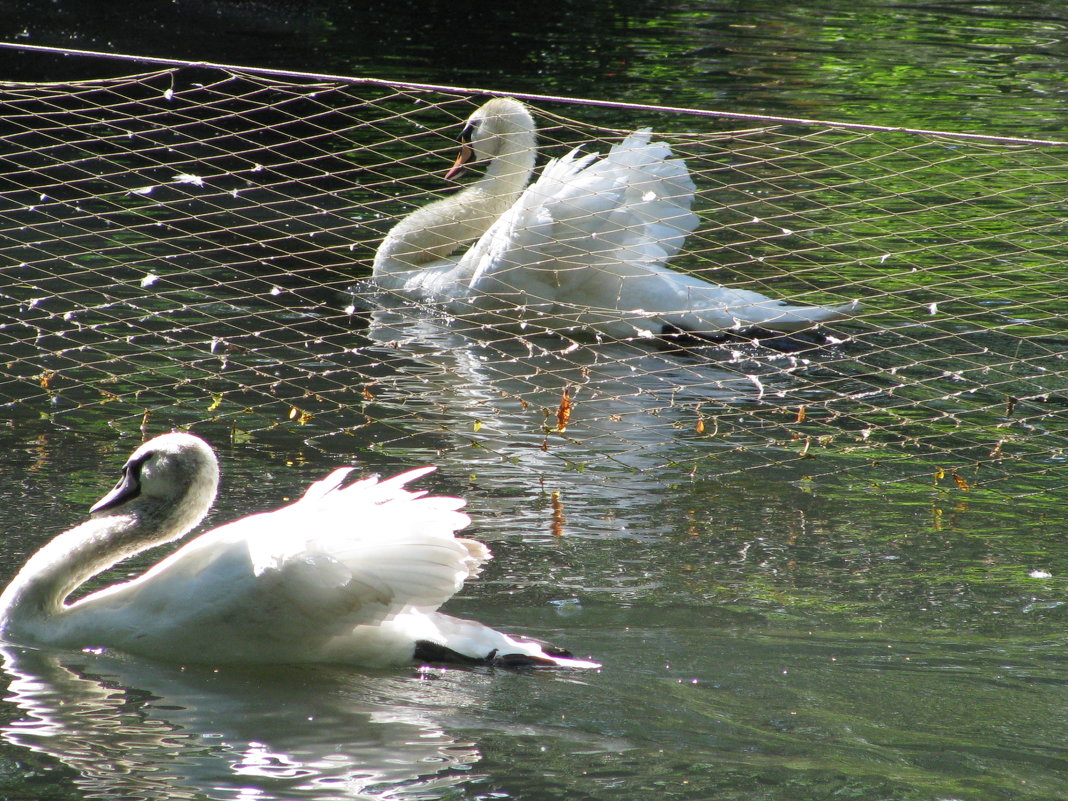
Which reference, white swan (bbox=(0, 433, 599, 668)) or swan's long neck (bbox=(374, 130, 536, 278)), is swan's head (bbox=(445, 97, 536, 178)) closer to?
swan's long neck (bbox=(374, 130, 536, 278))

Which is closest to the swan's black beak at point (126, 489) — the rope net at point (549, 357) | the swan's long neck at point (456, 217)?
the rope net at point (549, 357)

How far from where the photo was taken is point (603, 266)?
326 inches

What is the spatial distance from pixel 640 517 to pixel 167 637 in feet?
7.11

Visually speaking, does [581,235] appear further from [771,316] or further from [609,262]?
[771,316]

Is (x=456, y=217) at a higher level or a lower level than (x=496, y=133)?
lower

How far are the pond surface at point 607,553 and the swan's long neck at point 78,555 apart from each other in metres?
0.13

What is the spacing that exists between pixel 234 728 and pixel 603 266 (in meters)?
4.69

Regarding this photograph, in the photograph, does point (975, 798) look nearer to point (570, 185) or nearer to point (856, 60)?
point (570, 185)

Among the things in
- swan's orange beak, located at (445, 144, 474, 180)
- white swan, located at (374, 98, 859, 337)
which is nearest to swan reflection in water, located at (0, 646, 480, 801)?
white swan, located at (374, 98, 859, 337)

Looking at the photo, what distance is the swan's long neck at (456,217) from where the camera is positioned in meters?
9.38

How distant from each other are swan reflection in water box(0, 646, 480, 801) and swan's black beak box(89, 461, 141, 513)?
0.56 m

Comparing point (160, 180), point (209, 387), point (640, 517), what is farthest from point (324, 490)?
point (160, 180)

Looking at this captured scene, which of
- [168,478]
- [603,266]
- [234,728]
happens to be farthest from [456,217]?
[234,728]

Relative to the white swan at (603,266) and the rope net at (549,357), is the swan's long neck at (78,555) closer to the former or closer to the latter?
the rope net at (549,357)
